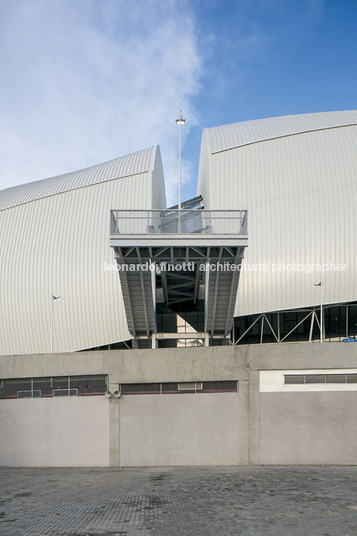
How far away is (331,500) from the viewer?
13.3m

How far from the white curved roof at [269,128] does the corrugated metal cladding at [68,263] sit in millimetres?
4736

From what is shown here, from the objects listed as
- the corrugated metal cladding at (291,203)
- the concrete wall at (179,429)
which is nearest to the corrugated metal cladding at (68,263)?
the corrugated metal cladding at (291,203)

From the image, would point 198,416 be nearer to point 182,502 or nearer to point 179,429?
point 179,429

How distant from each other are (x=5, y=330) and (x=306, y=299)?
19761 mm

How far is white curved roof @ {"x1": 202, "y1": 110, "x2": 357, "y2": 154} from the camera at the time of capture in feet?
102

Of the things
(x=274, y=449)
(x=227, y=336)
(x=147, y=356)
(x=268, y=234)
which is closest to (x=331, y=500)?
(x=274, y=449)

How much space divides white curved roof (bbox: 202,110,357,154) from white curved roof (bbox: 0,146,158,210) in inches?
182

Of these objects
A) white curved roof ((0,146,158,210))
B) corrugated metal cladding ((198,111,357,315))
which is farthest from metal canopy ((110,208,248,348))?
white curved roof ((0,146,158,210))

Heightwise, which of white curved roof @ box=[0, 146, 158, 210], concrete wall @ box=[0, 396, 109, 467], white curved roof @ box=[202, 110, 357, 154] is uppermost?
white curved roof @ box=[202, 110, 357, 154]

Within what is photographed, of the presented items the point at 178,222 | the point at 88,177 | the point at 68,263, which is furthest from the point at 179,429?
the point at 88,177

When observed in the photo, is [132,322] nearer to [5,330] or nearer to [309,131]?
[5,330]

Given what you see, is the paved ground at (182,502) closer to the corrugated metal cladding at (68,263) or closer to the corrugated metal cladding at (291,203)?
the corrugated metal cladding at (291,203)

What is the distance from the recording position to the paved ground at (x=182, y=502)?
35.9 ft

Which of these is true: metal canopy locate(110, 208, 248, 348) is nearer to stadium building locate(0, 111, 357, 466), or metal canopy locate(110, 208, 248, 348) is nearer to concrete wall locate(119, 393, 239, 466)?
stadium building locate(0, 111, 357, 466)
